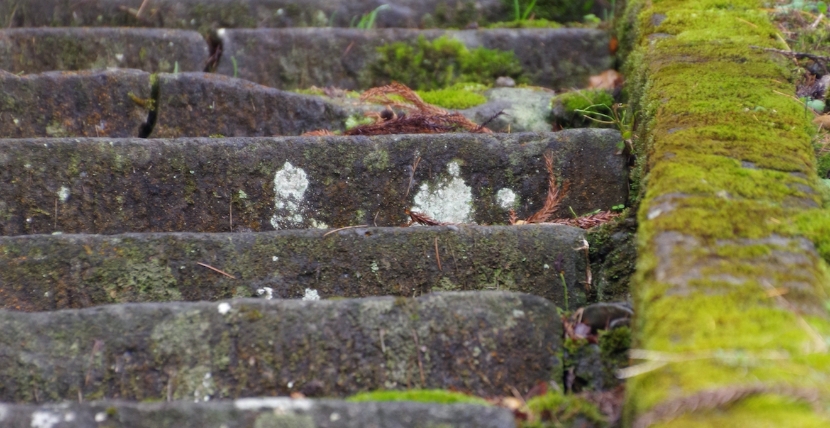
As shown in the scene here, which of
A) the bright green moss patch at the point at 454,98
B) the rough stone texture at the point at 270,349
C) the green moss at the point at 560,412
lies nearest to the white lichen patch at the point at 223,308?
the rough stone texture at the point at 270,349

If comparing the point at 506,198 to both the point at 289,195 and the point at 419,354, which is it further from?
the point at 419,354

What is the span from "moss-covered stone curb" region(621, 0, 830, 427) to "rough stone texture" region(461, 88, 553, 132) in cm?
57

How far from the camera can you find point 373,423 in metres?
1.23

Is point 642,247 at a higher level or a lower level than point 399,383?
higher

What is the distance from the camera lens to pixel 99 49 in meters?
3.29

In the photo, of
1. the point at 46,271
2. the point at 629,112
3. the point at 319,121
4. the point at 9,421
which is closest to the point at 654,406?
the point at 9,421

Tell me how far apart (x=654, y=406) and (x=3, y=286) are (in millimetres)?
1497

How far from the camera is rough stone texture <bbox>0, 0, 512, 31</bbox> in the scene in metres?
3.76

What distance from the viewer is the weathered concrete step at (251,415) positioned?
1.22 metres

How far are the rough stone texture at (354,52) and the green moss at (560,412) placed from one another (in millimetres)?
2402

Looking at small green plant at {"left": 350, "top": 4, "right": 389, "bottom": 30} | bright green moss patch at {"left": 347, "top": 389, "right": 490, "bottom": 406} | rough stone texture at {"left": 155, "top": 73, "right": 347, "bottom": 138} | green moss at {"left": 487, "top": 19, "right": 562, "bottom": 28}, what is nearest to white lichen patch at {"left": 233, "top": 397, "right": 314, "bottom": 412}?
bright green moss patch at {"left": 347, "top": 389, "right": 490, "bottom": 406}

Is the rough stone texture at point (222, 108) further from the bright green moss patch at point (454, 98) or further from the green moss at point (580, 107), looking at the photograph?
the green moss at point (580, 107)

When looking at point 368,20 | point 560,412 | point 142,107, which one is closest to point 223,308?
point 560,412

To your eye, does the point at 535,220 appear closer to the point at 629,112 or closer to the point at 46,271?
the point at 629,112
